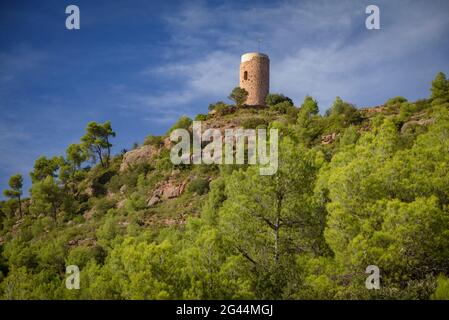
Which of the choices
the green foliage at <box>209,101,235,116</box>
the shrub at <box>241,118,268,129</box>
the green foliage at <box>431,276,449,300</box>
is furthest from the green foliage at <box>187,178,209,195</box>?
the green foliage at <box>431,276,449,300</box>

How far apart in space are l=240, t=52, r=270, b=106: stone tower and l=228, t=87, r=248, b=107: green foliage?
0.60 m

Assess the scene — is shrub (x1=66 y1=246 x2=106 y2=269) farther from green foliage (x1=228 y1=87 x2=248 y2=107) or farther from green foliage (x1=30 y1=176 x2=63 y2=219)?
green foliage (x1=228 y1=87 x2=248 y2=107)

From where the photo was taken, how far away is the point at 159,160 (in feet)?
192

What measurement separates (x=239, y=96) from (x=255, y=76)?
10.2 feet

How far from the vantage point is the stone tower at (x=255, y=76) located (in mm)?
64562

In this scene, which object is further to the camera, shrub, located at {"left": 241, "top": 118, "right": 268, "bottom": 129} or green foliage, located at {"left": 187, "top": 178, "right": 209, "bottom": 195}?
shrub, located at {"left": 241, "top": 118, "right": 268, "bottom": 129}

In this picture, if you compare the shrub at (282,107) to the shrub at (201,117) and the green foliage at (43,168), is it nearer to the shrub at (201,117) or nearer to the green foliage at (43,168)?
the shrub at (201,117)

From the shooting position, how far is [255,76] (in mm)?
64812

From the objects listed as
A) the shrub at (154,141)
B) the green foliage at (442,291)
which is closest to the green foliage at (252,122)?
the shrub at (154,141)

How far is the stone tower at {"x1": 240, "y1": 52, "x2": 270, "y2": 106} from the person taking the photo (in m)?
64.6

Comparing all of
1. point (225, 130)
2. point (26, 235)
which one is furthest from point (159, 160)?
point (26, 235)

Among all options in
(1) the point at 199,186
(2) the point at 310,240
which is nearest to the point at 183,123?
(1) the point at 199,186

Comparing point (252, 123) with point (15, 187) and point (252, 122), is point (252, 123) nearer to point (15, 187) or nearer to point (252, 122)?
point (252, 122)

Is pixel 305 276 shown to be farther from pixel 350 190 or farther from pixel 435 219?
pixel 435 219
